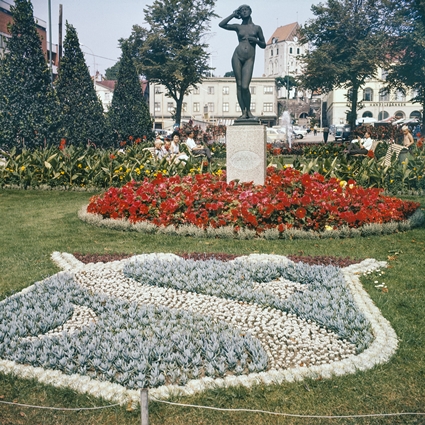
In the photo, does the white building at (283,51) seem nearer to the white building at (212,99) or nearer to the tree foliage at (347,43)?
the white building at (212,99)

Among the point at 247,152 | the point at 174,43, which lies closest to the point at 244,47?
the point at 247,152

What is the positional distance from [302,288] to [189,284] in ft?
3.72

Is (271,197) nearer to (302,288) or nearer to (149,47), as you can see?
(302,288)

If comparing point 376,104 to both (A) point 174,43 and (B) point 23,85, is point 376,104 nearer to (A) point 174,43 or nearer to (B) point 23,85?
(A) point 174,43

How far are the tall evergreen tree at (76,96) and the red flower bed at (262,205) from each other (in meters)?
12.6

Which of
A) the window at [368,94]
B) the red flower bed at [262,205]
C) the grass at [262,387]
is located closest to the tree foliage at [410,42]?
the red flower bed at [262,205]

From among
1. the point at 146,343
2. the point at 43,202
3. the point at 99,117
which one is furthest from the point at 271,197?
the point at 99,117

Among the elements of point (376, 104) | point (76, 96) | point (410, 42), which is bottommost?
point (76, 96)

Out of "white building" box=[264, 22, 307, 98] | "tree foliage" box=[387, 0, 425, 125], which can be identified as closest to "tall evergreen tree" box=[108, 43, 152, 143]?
"tree foliage" box=[387, 0, 425, 125]

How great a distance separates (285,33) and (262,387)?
Result: 136 meters

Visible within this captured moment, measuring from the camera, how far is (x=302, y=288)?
18.2 ft

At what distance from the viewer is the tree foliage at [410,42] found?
3322cm

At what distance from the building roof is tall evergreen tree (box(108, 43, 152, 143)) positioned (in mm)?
107778

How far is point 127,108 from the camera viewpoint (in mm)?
26969
